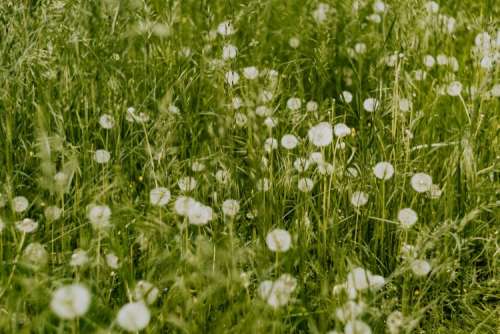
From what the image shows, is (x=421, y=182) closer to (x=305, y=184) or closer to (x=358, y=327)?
(x=305, y=184)

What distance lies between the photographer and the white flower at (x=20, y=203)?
75.6 inches

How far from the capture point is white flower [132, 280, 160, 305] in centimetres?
158

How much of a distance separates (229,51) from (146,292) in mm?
1140

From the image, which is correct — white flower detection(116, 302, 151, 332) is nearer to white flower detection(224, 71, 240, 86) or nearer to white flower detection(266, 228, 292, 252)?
A: white flower detection(266, 228, 292, 252)

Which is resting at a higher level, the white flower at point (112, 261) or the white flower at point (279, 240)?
the white flower at point (279, 240)

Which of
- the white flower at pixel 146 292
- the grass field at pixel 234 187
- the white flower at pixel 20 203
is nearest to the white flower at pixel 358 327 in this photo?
the grass field at pixel 234 187

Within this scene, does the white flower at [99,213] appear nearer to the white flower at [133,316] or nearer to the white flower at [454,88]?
the white flower at [133,316]

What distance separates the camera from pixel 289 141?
7.23 ft

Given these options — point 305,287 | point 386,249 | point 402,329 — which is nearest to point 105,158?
point 305,287

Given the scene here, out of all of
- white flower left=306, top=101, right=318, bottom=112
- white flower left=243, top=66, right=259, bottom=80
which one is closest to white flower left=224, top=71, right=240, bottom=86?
white flower left=243, top=66, right=259, bottom=80

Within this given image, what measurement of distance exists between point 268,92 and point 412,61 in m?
0.77

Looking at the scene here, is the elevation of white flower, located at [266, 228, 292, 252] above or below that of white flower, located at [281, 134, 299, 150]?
below

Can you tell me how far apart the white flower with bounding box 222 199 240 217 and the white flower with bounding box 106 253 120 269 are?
1.03 feet

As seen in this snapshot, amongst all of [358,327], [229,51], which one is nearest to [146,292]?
[358,327]
